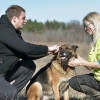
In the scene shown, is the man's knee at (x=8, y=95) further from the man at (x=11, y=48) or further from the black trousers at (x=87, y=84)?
the black trousers at (x=87, y=84)

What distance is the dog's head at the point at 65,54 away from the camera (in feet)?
22.2

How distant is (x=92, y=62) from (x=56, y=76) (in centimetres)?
145

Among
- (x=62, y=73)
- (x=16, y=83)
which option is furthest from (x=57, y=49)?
(x=16, y=83)

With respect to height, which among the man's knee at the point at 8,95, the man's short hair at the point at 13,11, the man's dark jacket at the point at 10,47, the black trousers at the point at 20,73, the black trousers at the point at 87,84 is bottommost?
the black trousers at the point at 87,84

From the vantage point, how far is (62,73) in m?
7.02

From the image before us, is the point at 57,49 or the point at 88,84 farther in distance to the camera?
the point at 57,49

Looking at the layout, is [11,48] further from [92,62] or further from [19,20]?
[92,62]

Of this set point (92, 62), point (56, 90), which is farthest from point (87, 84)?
point (56, 90)

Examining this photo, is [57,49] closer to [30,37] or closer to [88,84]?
[88,84]

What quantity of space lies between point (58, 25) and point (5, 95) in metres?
66.7

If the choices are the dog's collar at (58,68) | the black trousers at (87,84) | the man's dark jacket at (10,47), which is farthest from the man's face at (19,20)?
the black trousers at (87,84)

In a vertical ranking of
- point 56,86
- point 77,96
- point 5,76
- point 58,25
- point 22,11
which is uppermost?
point 22,11

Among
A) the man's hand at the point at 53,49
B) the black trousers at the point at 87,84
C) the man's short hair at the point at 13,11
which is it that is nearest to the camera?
the man's short hair at the point at 13,11

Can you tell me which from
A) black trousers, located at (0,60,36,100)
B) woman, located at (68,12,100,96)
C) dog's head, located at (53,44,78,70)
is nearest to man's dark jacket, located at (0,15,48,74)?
black trousers, located at (0,60,36,100)
